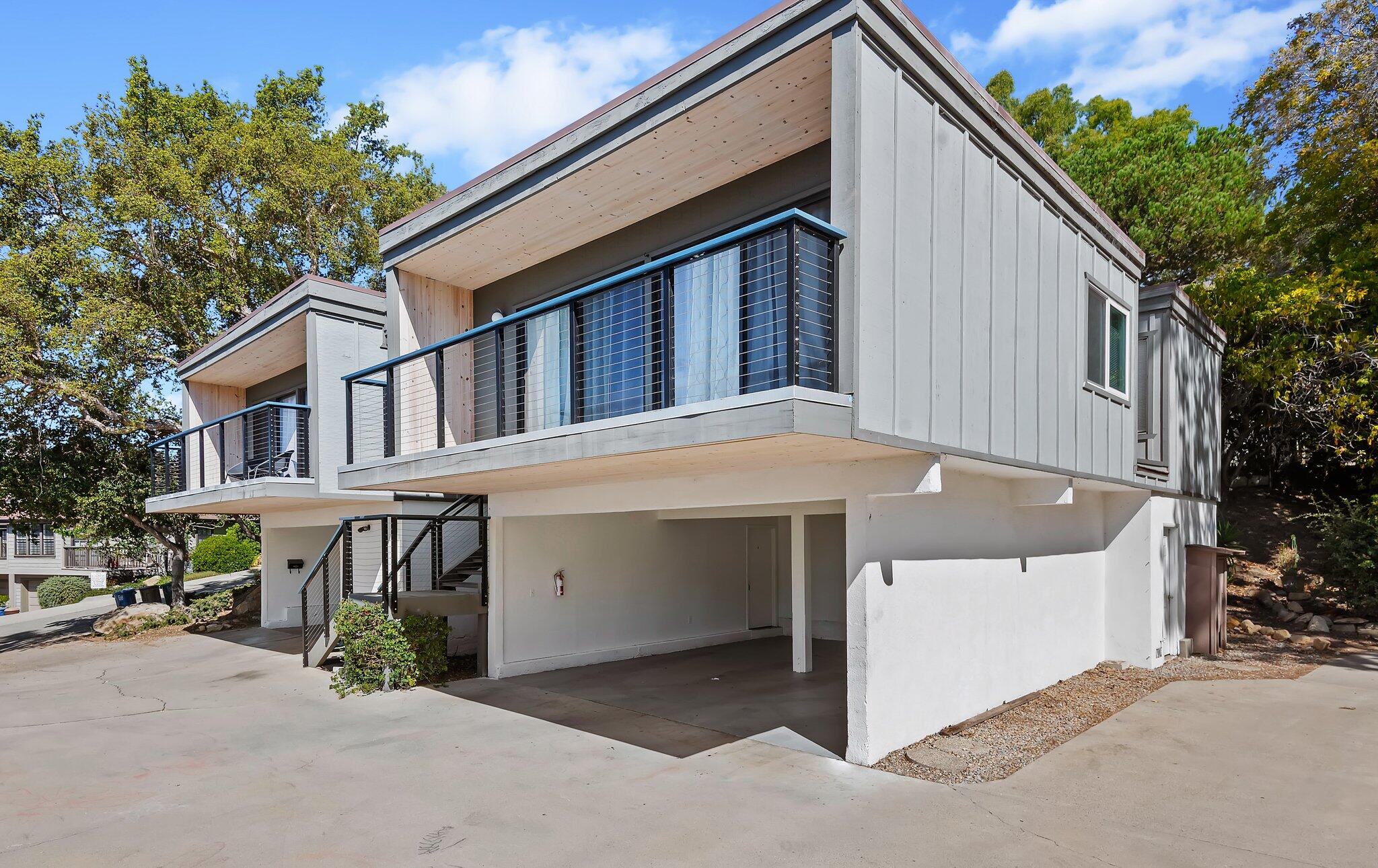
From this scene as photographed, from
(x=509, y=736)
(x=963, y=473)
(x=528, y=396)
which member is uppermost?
(x=528, y=396)

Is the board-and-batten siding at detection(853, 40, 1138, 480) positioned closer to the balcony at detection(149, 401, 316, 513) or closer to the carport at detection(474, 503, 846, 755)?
the carport at detection(474, 503, 846, 755)

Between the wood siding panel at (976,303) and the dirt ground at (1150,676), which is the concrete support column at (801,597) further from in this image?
the wood siding panel at (976,303)

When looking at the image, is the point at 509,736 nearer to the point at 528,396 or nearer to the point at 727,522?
the point at 528,396

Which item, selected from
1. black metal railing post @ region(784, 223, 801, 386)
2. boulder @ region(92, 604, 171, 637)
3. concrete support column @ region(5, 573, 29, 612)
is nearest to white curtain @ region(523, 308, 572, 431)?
black metal railing post @ region(784, 223, 801, 386)

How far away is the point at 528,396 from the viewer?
9.84 m

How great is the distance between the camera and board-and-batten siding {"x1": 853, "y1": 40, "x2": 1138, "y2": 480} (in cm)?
582

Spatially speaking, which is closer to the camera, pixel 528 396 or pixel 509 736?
pixel 509 736

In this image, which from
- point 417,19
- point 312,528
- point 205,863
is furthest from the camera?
point 312,528

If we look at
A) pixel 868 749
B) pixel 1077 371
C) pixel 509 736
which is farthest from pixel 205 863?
pixel 1077 371

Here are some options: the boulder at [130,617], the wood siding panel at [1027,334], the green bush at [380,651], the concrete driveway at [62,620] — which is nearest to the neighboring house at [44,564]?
the concrete driveway at [62,620]

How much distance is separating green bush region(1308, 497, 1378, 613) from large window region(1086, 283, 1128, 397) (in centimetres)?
568

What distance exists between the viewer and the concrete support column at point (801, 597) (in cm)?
1041

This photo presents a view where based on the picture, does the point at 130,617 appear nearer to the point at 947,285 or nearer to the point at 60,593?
the point at 60,593

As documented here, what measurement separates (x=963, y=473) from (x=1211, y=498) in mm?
8084
